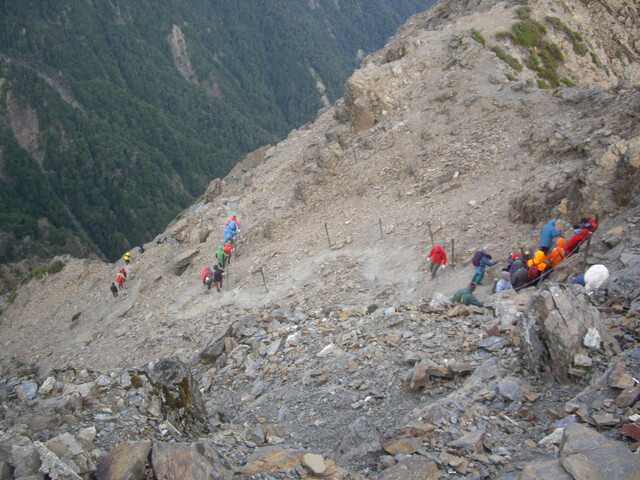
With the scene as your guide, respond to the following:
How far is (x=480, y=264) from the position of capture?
41.6ft

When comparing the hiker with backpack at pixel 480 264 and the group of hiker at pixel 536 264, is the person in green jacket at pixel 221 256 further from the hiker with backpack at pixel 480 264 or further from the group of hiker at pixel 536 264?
the group of hiker at pixel 536 264

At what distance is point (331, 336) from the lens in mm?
11414

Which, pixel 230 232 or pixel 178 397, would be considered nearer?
pixel 178 397

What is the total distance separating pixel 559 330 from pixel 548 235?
19.3 ft

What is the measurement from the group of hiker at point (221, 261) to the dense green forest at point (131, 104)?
71268 mm

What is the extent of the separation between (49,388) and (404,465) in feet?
17.4

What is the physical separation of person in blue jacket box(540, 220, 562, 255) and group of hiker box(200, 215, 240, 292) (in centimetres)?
1251

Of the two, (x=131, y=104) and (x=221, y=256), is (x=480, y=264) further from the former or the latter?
(x=131, y=104)

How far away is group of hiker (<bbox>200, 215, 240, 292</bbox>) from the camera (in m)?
20.2

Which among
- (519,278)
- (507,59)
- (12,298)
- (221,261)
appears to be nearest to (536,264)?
(519,278)

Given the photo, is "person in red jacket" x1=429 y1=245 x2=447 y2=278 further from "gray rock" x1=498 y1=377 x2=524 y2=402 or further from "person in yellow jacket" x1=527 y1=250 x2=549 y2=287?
"gray rock" x1=498 y1=377 x2=524 y2=402

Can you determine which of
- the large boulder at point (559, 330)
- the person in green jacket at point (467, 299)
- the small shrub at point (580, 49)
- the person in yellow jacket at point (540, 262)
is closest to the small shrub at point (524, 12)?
the small shrub at point (580, 49)

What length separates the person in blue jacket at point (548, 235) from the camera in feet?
40.2

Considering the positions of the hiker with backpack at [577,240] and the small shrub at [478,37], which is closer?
the hiker with backpack at [577,240]
